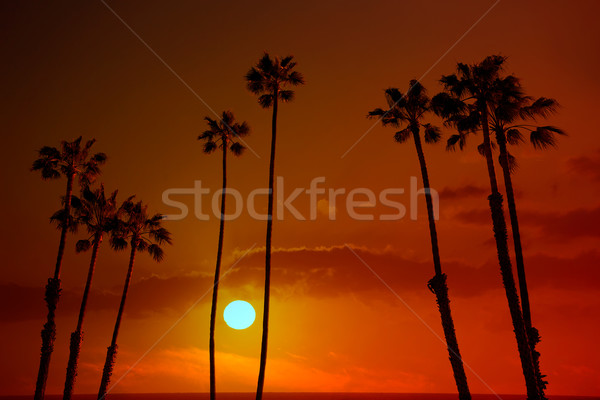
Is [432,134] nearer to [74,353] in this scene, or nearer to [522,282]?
[522,282]

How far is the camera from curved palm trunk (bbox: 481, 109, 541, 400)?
23.4 m

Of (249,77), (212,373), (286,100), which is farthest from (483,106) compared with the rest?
(212,373)

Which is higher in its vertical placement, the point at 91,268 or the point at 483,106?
the point at 483,106

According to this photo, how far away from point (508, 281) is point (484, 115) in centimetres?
992

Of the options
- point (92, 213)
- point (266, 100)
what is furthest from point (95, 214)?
point (266, 100)

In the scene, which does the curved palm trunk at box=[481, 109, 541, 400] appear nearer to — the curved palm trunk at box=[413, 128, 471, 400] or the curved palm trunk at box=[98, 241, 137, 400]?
the curved palm trunk at box=[413, 128, 471, 400]

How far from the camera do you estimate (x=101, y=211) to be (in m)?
43.2

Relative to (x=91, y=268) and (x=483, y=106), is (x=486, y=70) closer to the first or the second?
(x=483, y=106)

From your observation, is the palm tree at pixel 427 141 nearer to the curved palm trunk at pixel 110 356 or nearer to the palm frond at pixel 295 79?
the palm frond at pixel 295 79

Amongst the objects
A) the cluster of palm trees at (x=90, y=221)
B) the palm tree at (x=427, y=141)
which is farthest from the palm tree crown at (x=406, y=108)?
the cluster of palm trees at (x=90, y=221)

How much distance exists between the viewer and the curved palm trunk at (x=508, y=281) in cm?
2342

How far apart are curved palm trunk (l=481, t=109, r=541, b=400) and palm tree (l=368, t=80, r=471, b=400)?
3.42m

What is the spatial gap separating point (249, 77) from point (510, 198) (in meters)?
19.1

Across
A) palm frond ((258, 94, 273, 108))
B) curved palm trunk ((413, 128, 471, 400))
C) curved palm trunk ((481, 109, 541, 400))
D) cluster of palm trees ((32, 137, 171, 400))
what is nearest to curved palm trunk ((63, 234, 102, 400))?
cluster of palm trees ((32, 137, 171, 400))
